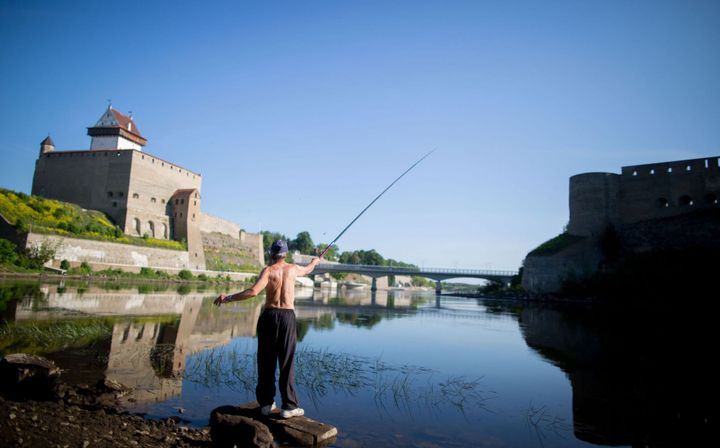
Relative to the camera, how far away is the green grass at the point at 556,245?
4352 centimetres

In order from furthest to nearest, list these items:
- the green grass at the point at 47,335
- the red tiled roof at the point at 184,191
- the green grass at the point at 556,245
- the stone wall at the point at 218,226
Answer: the stone wall at the point at 218,226 < the red tiled roof at the point at 184,191 < the green grass at the point at 556,245 < the green grass at the point at 47,335

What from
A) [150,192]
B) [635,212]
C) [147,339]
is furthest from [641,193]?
[150,192]

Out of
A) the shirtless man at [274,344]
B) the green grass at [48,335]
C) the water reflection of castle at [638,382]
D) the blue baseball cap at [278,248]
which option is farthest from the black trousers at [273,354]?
the green grass at [48,335]

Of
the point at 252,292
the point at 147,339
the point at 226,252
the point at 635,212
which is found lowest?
the point at 147,339

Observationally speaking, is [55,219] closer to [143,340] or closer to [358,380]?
[143,340]

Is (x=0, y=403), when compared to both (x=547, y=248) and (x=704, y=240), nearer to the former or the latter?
(x=704, y=240)

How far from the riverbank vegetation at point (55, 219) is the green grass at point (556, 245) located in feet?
138

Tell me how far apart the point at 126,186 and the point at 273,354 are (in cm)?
5209

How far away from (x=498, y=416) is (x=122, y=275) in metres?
38.9

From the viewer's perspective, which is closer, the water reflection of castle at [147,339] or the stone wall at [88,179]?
the water reflection of castle at [147,339]

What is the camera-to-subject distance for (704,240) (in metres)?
34.5

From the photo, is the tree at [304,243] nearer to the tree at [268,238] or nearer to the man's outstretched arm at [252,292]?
the tree at [268,238]

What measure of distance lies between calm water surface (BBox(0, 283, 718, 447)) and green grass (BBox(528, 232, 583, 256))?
30.3 meters

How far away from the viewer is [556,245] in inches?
1747
